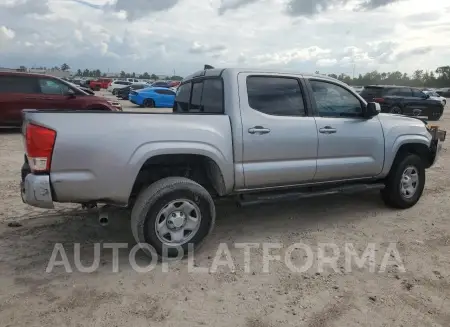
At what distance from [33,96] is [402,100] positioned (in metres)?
15.6

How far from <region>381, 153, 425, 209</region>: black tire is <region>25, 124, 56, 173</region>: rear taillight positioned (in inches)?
167

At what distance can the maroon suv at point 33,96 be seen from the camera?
36.9 feet

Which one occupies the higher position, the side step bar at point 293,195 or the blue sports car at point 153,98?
the blue sports car at point 153,98

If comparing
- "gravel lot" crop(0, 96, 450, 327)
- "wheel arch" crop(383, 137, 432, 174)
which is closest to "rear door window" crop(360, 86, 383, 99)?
"wheel arch" crop(383, 137, 432, 174)

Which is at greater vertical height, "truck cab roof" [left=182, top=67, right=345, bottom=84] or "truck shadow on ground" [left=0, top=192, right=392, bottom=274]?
"truck cab roof" [left=182, top=67, right=345, bottom=84]

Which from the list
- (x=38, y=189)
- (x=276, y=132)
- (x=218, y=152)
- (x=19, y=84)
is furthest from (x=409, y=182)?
(x=19, y=84)

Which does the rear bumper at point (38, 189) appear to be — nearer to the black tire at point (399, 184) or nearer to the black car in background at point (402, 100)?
the black tire at point (399, 184)

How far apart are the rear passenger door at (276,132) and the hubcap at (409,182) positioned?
167cm

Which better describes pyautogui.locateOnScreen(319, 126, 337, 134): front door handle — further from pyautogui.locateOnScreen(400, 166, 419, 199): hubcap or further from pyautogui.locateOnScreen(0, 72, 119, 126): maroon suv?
pyautogui.locateOnScreen(0, 72, 119, 126): maroon suv

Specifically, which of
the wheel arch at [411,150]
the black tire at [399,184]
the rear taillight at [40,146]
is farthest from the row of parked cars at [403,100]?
the rear taillight at [40,146]

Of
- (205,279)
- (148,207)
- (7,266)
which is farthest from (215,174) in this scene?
(7,266)

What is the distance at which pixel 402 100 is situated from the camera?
18.6 metres

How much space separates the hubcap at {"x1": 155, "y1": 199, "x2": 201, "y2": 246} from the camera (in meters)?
3.75

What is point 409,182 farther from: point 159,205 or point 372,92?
point 372,92
